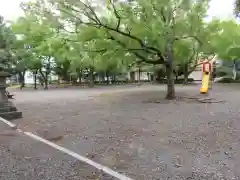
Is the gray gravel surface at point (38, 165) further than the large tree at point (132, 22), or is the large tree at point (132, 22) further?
the large tree at point (132, 22)

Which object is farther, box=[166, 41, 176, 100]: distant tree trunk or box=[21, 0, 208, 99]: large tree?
box=[166, 41, 176, 100]: distant tree trunk

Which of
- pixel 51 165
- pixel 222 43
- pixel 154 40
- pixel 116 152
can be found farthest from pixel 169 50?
pixel 222 43

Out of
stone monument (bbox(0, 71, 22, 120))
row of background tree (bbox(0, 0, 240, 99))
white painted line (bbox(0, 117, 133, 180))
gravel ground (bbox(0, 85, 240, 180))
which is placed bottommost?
gravel ground (bbox(0, 85, 240, 180))

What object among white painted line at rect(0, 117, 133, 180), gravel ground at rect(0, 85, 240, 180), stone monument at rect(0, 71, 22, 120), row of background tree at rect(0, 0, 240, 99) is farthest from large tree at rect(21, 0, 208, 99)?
white painted line at rect(0, 117, 133, 180)

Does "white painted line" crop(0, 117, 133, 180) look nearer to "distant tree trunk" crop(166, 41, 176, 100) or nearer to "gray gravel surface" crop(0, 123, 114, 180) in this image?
"gray gravel surface" crop(0, 123, 114, 180)

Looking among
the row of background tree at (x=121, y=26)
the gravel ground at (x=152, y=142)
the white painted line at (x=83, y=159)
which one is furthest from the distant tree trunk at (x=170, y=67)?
the white painted line at (x=83, y=159)

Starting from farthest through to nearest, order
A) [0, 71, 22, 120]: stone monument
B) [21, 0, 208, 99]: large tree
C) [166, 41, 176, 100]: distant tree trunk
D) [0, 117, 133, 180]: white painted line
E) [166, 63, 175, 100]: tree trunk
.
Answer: [166, 63, 175, 100]: tree trunk < [166, 41, 176, 100]: distant tree trunk < [21, 0, 208, 99]: large tree < [0, 71, 22, 120]: stone monument < [0, 117, 133, 180]: white painted line

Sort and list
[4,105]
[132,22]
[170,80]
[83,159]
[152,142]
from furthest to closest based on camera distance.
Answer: [170,80] → [132,22] → [4,105] → [152,142] → [83,159]

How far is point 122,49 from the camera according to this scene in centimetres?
1208

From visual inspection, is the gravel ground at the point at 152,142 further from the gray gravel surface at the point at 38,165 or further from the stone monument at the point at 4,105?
the stone monument at the point at 4,105

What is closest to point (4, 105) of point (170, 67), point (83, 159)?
point (83, 159)

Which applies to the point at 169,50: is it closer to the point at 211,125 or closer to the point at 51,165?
the point at 211,125

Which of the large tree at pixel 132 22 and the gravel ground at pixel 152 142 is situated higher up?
the large tree at pixel 132 22

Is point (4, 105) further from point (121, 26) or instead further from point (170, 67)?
point (170, 67)
